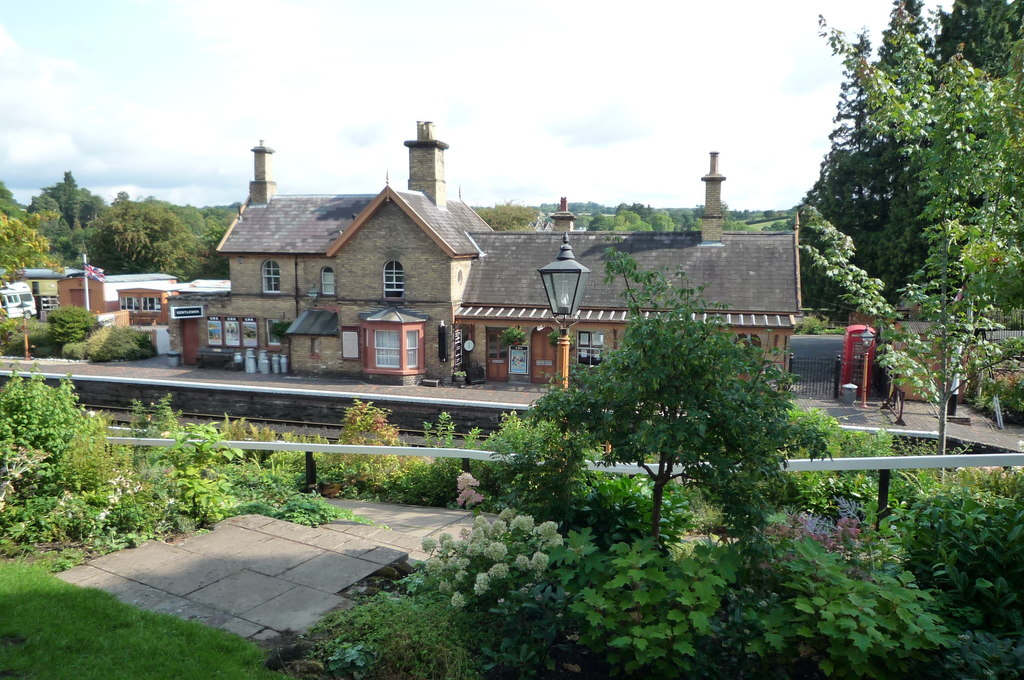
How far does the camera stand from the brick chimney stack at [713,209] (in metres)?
26.3

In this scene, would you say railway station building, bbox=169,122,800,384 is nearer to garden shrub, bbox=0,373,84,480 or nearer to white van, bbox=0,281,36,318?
white van, bbox=0,281,36,318

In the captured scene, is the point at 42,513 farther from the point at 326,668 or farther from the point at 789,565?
the point at 789,565

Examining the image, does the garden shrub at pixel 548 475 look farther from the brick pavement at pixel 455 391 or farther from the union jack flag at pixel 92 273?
the union jack flag at pixel 92 273

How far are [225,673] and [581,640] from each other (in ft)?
Answer: 6.88

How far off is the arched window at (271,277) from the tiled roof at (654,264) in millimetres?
8285

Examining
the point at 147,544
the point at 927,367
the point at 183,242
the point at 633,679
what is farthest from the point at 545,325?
the point at 183,242

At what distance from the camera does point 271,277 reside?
30.3m

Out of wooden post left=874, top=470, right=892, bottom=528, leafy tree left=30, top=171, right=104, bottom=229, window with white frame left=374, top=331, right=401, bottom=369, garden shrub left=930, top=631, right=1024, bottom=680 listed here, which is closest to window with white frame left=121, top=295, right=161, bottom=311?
window with white frame left=374, top=331, right=401, bottom=369

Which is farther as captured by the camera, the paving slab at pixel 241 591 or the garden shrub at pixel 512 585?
the paving slab at pixel 241 591

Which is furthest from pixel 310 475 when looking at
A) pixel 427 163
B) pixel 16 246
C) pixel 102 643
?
pixel 427 163

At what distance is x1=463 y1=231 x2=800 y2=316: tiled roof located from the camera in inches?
984

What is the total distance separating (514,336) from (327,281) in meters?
8.63

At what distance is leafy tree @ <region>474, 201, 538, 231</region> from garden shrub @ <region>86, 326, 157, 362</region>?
24449mm

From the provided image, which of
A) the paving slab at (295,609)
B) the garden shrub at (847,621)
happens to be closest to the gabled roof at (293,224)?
the paving slab at (295,609)
